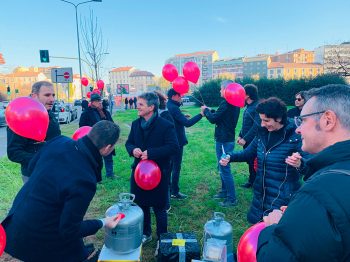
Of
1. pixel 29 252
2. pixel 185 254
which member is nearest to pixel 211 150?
pixel 185 254

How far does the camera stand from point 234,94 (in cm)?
482

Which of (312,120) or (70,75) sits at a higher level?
(70,75)

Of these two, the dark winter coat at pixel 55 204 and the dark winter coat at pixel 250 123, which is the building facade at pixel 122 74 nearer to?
the dark winter coat at pixel 250 123

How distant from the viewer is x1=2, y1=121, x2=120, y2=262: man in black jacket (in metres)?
2.02

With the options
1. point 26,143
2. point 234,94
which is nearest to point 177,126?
point 234,94

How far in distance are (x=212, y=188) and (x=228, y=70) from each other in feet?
432

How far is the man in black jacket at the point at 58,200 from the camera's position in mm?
2023

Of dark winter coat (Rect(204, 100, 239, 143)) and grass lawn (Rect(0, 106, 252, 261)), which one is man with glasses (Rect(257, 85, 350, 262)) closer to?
grass lawn (Rect(0, 106, 252, 261))

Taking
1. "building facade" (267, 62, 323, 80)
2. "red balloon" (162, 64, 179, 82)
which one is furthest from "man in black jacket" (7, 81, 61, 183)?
"building facade" (267, 62, 323, 80)

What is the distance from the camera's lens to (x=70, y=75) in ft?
39.9

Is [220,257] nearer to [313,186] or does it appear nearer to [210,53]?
[313,186]

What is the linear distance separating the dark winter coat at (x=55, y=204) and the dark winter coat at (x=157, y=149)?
51.7 inches

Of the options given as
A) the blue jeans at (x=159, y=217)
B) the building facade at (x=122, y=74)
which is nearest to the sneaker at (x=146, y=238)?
the blue jeans at (x=159, y=217)

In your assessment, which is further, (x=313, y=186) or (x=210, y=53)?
(x=210, y=53)
